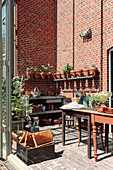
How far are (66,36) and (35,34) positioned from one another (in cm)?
119

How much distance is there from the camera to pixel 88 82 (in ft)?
17.5

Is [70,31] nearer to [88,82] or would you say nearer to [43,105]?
[88,82]

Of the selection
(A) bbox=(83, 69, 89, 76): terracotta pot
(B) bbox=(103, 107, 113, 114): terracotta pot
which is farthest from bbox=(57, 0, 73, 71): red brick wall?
(B) bbox=(103, 107, 113, 114): terracotta pot

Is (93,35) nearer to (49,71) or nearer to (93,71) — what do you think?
(93,71)

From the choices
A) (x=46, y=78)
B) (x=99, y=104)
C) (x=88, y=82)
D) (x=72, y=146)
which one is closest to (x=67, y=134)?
(x=72, y=146)

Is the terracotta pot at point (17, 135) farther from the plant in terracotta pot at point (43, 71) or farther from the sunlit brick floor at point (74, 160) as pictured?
the plant in terracotta pot at point (43, 71)

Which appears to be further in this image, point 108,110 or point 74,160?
point 74,160

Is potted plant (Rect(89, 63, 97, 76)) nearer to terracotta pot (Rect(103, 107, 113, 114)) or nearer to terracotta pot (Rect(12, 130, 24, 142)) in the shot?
terracotta pot (Rect(103, 107, 113, 114))

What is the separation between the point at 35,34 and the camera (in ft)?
21.4

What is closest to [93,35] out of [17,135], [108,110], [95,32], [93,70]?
[95,32]

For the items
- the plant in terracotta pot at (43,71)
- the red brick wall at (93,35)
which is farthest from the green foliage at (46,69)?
the red brick wall at (93,35)

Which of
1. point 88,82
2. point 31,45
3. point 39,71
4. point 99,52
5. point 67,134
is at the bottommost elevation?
point 67,134

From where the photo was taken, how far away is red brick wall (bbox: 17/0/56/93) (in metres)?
6.20

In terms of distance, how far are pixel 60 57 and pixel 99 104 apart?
13.1 ft
